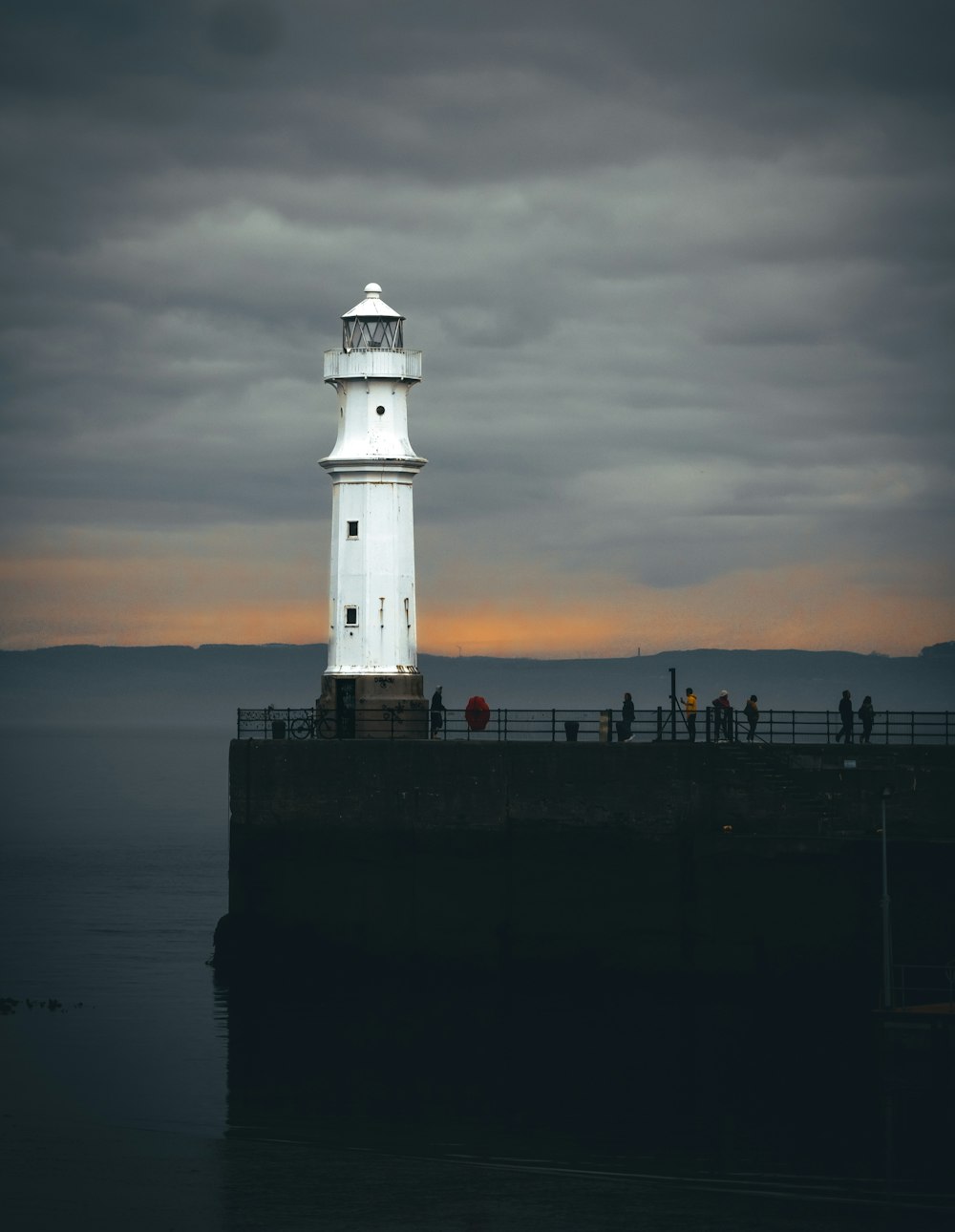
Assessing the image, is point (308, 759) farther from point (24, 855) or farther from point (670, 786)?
point (24, 855)

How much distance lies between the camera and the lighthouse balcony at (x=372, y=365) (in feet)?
136

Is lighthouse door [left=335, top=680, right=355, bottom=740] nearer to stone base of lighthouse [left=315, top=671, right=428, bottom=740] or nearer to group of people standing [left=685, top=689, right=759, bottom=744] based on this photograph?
stone base of lighthouse [left=315, top=671, right=428, bottom=740]

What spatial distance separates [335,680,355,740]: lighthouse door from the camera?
40000 millimetres

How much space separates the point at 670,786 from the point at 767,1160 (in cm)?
1074

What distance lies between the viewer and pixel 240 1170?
24375 mm

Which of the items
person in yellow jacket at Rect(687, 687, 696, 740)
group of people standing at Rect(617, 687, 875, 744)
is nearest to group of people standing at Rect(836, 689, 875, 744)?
group of people standing at Rect(617, 687, 875, 744)

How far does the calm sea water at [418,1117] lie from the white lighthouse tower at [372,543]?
276 inches

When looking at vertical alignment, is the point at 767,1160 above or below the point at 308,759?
below

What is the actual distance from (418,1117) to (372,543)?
15.7 meters

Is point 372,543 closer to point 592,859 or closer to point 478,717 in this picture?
point 478,717

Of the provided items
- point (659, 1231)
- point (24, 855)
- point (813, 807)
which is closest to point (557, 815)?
point (813, 807)

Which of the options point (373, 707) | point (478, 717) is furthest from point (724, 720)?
point (373, 707)

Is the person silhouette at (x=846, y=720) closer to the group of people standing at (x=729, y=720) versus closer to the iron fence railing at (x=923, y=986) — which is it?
the group of people standing at (x=729, y=720)

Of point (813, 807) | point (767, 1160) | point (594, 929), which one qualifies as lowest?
point (767, 1160)
